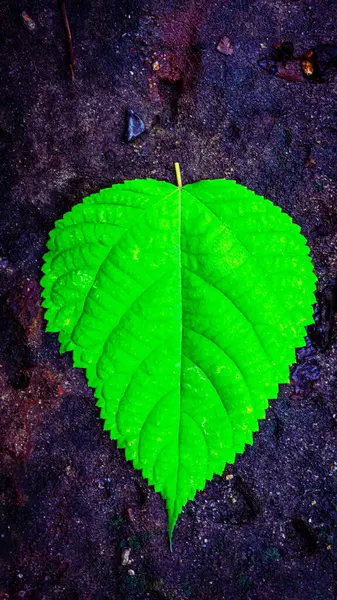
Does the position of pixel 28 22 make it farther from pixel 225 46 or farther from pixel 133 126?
pixel 225 46

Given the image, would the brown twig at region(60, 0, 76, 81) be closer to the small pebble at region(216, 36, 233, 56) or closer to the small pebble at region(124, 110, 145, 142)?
the small pebble at region(124, 110, 145, 142)

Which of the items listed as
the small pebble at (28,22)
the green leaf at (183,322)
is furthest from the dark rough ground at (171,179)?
the green leaf at (183,322)

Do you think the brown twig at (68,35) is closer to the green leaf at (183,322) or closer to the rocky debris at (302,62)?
the green leaf at (183,322)

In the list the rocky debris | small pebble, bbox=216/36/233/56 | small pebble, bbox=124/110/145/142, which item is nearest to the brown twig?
small pebble, bbox=124/110/145/142

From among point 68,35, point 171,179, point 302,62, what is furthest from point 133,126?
point 302,62

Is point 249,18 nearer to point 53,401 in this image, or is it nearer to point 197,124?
point 197,124

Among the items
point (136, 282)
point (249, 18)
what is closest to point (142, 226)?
point (136, 282)
